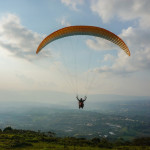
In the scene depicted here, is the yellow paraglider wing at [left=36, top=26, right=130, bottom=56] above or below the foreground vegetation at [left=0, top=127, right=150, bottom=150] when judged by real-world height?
above

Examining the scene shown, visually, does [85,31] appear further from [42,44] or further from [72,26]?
[42,44]

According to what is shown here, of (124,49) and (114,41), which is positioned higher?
(114,41)

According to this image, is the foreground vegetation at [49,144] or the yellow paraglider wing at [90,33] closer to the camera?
the yellow paraglider wing at [90,33]

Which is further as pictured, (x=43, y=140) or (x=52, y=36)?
(x=43, y=140)

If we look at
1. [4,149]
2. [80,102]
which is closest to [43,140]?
[4,149]

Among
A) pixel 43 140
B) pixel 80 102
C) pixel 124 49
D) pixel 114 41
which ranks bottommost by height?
pixel 43 140

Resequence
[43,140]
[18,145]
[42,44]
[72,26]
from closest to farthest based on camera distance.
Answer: [72,26] < [42,44] < [18,145] < [43,140]

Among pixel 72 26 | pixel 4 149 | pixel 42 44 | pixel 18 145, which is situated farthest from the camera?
pixel 18 145

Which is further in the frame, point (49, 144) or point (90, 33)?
point (49, 144)

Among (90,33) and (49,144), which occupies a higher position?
(90,33)

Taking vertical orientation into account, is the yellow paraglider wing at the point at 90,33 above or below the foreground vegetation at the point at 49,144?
above

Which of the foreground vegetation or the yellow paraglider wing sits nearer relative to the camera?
the yellow paraglider wing
